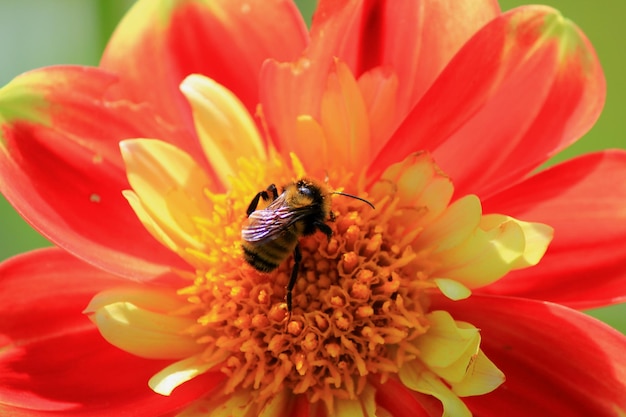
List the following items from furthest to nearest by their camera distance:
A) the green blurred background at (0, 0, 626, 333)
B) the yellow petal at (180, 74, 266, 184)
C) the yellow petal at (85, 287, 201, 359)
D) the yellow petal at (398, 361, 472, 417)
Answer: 1. the green blurred background at (0, 0, 626, 333)
2. the yellow petal at (180, 74, 266, 184)
3. the yellow petal at (85, 287, 201, 359)
4. the yellow petal at (398, 361, 472, 417)

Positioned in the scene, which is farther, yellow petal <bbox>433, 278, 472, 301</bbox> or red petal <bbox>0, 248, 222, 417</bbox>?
red petal <bbox>0, 248, 222, 417</bbox>

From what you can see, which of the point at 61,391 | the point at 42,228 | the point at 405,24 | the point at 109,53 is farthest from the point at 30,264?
the point at 405,24

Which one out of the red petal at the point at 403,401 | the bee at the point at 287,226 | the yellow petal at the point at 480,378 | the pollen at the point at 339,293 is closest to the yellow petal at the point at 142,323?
the pollen at the point at 339,293

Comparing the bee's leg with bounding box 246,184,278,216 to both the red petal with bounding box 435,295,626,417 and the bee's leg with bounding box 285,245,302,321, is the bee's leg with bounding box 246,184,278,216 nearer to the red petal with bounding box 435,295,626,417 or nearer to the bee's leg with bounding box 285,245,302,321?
the bee's leg with bounding box 285,245,302,321

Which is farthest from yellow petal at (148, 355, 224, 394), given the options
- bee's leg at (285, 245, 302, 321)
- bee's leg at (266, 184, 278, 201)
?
bee's leg at (266, 184, 278, 201)

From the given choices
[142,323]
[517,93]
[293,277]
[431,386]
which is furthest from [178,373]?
[517,93]

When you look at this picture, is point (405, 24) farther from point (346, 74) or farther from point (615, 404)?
point (615, 404)
